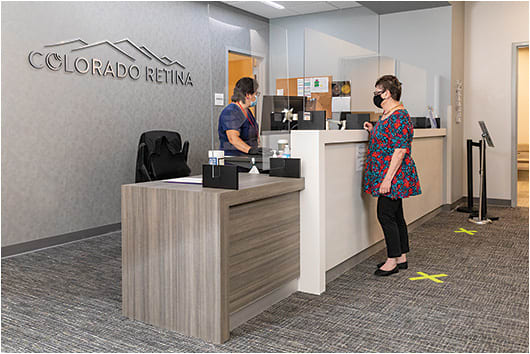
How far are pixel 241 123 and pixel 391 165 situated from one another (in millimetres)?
1127

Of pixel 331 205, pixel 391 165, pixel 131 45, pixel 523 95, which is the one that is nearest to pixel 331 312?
pixel 331 205

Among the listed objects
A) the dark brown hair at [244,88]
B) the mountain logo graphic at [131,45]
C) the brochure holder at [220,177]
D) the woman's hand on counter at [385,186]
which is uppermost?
the mountain logo graphic at [131,45]

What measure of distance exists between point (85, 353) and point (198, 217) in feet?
2.87

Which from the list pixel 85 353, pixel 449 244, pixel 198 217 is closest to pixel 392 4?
pixel 449 244

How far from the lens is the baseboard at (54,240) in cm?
444

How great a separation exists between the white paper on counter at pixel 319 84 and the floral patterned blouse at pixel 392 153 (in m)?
0.94

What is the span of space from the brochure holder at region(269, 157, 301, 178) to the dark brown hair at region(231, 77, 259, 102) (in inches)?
20.3

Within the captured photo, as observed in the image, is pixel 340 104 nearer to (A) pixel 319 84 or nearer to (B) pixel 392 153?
(A) pixel 319 84

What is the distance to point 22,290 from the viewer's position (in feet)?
11.6

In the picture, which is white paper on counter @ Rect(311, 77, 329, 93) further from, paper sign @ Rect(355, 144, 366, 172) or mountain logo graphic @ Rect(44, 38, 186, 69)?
mountain logo graphic @ Rect(44, 38, 186, 69)

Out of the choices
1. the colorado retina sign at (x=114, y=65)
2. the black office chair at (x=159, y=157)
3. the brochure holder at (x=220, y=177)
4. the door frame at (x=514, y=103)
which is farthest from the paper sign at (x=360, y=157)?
the door frame at (x=514, y=103)

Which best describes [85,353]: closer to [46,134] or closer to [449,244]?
[46,134]

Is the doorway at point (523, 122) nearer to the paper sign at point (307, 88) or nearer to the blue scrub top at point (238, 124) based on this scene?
the paper sign at point (307, 88)

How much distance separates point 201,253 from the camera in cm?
264
